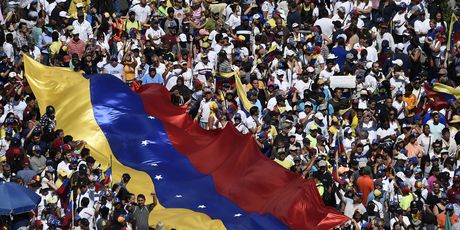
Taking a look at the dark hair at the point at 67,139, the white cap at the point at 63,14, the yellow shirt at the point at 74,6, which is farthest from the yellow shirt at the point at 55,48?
the dark hair at the point at 67,139

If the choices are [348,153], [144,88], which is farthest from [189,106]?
[348,153]

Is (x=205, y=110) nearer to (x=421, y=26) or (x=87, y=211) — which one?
(x=87, y=211)

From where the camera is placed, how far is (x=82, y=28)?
186 ft

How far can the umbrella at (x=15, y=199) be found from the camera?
46.0m

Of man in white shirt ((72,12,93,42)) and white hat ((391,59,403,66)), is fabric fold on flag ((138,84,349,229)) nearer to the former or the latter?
man in white shirt ((72,12,93,42))

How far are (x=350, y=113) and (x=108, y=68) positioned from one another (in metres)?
6.60

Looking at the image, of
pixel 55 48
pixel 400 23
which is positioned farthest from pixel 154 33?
pixel 400 23

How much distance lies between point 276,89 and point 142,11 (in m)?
5.42

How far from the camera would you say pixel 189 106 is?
179 ft

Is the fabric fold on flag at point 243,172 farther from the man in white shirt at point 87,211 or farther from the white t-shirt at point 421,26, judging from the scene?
the white t-shirt at point 421,26

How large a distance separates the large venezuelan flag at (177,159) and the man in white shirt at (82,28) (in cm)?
221

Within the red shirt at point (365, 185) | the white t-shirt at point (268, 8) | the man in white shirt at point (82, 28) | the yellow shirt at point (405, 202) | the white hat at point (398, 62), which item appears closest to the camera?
the yellow shirt at point (405, 202)

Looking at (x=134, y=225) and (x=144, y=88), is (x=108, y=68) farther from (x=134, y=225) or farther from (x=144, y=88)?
(x=134, y=225)

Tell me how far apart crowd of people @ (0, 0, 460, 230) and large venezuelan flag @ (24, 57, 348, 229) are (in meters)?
0.58
